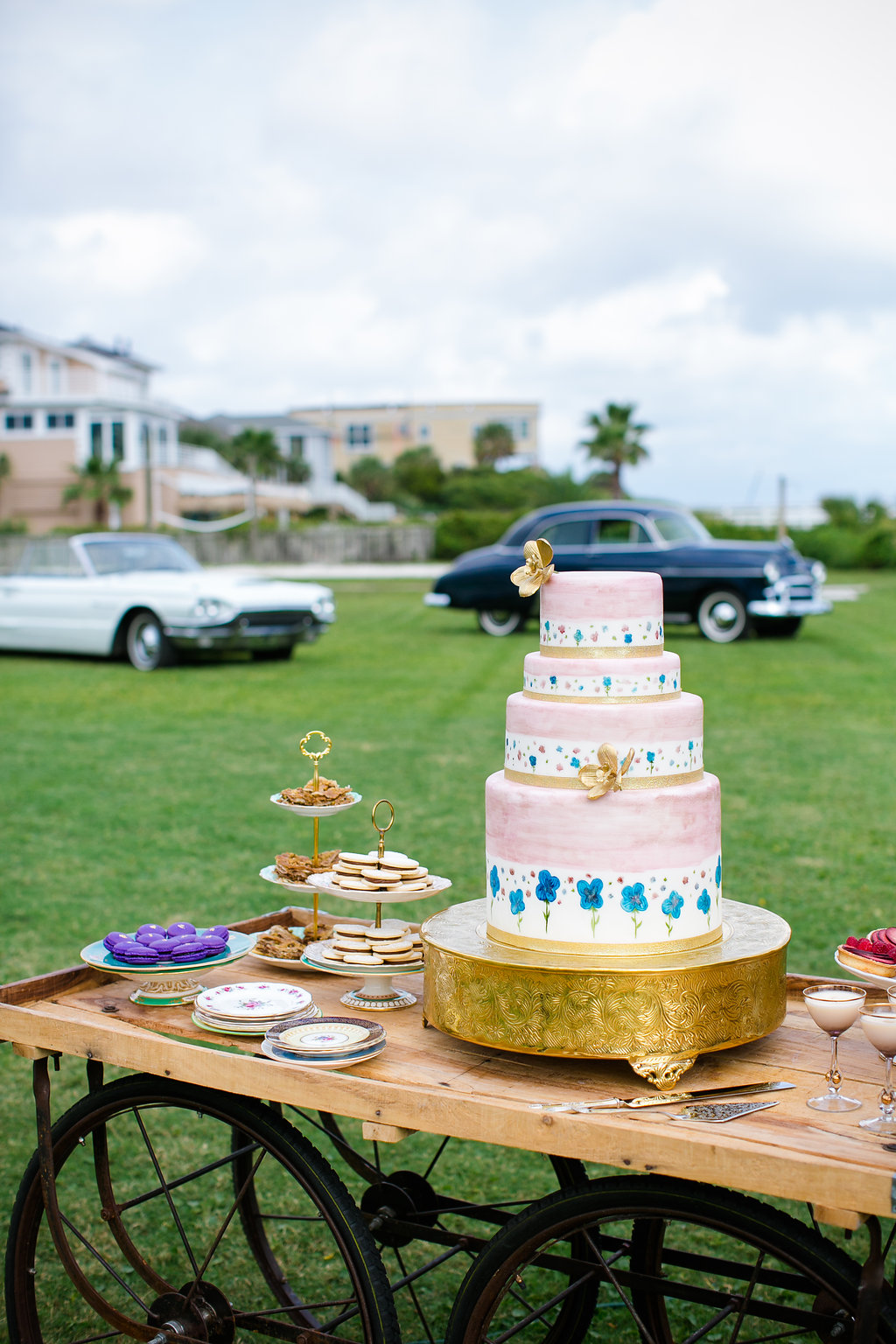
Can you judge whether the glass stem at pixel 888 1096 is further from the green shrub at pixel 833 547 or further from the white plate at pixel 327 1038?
the green shrub at pixel 833 547

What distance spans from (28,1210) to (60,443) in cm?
5774

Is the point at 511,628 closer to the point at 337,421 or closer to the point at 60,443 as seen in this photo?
the point at 60,443

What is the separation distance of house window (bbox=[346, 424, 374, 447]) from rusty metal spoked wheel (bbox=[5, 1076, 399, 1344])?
93.1 m

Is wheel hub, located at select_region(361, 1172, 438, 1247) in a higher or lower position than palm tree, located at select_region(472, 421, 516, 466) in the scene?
lower

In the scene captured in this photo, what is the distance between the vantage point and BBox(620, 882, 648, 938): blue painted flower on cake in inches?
87.5

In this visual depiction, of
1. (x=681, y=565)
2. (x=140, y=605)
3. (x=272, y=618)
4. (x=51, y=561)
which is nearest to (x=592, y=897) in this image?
(x=272, y=618)

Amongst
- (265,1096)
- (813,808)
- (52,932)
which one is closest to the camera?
(265,1096)

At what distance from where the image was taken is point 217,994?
8.29 feet

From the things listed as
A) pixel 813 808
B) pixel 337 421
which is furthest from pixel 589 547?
pixel 337 421

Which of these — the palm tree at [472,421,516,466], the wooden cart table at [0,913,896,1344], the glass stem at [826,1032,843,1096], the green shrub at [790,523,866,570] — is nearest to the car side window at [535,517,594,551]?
the wooden cart table at [0,913,896,1344]

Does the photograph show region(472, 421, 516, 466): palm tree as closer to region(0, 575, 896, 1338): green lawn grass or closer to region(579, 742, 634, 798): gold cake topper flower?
region(0, 575, 896, 1338): green lawn grass

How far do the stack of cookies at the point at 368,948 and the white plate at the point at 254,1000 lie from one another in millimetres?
108

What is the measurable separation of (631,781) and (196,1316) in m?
1.36

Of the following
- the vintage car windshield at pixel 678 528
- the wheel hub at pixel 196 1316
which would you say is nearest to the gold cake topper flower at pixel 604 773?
the wheel hub at pixel 196 1316
